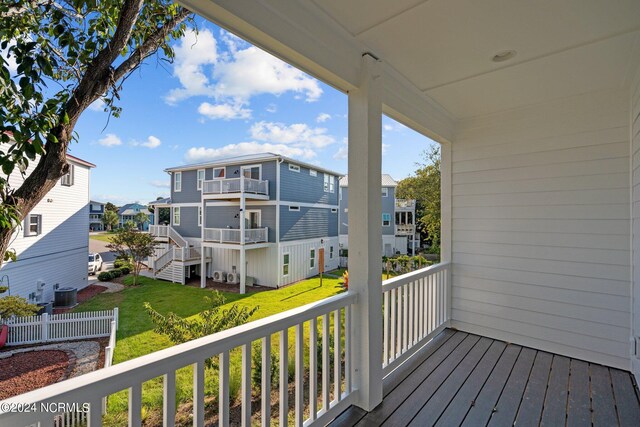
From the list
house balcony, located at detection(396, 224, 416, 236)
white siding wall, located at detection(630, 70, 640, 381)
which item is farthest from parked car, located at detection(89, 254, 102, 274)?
house balcony, located at detection(396, 224, 416, 236)

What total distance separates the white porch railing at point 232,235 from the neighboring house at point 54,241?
5.21 meters

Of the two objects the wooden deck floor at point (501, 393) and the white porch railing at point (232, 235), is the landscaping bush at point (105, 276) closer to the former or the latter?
the white porch railing at point (232, 235)

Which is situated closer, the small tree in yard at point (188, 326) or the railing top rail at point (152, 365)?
the railing top rail at point (152, 365)

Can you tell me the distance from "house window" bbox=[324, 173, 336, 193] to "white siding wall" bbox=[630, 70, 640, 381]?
389 inches

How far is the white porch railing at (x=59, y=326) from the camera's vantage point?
3.32 m

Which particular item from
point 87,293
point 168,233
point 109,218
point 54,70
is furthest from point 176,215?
point 54,70

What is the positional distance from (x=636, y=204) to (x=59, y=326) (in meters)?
6.16

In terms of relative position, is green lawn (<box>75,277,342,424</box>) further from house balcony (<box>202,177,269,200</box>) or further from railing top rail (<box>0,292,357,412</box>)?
house balcony (<box>202,177,269,200</box>)

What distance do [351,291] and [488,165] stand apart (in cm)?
236

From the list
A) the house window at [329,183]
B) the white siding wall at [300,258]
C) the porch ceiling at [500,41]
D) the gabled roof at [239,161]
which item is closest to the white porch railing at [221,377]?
the porch ceiling at [500,41]

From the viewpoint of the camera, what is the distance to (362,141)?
187 cm

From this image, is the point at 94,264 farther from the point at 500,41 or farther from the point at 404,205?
the point at 404,205

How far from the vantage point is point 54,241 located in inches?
113

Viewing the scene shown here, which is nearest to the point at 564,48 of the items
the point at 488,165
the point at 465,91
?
the point at 465,91
